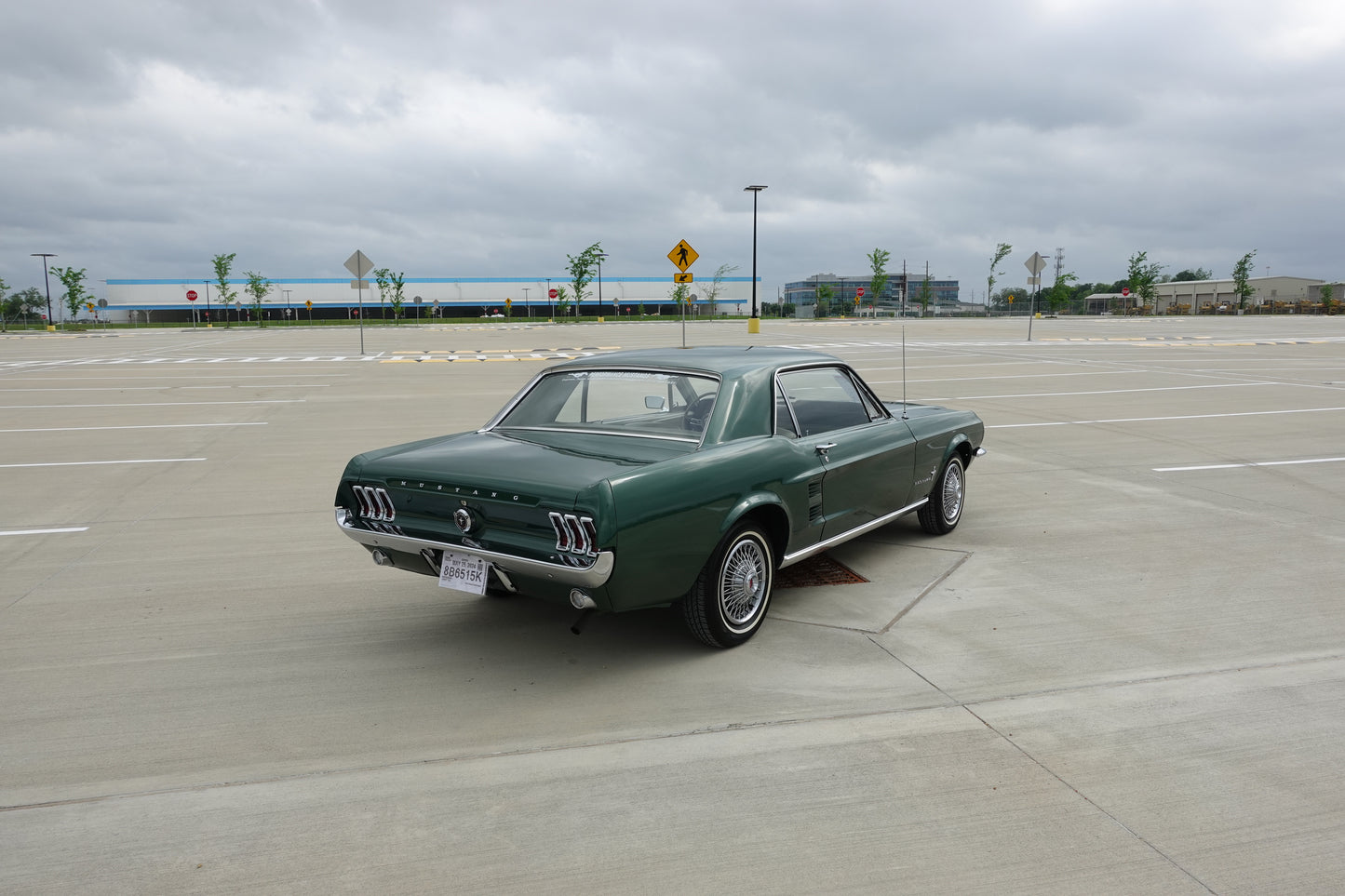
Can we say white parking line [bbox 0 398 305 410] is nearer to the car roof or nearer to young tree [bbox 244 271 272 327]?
the car roof

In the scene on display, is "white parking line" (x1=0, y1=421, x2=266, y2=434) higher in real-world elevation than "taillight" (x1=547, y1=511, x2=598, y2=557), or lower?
lower

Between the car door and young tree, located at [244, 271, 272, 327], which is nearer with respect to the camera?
the car door

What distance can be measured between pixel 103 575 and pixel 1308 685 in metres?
6.40

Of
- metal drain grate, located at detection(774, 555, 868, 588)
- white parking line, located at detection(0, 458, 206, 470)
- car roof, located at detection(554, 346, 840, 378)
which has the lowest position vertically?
metal drain grate, located at detection(774, 555, 868, 588)

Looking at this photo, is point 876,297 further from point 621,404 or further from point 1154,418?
point 621,404

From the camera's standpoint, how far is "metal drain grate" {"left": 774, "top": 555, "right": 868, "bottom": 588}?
5441mm

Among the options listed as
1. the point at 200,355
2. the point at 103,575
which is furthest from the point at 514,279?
the point at 103,575

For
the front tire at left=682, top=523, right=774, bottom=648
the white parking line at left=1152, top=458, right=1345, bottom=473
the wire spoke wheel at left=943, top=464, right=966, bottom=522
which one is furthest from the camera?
the white parking line at left=1152, top=458, right=1345, bottom=473

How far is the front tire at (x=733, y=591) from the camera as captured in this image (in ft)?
13.9

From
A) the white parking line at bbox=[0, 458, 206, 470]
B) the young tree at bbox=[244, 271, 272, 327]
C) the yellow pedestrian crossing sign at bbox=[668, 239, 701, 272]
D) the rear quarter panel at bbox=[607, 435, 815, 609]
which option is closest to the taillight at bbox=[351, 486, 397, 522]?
the rear quarter panel at bbox=[607, 435, 815, 609]

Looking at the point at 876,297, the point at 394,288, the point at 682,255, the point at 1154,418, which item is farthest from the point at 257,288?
the point at 1154,418

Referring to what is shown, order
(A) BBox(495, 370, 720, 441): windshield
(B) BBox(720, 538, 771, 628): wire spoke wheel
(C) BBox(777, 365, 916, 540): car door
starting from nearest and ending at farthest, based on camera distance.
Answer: (B) BBox(720, 538, 771, 628): wire spoke wheel < (A) BBox(495, 370, 720, 441): windshield < (C) BBox(777, 365, 916, 540): car door

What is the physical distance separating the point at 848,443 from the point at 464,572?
2294mm

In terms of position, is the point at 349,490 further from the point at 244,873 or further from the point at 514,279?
the point at 514,279
